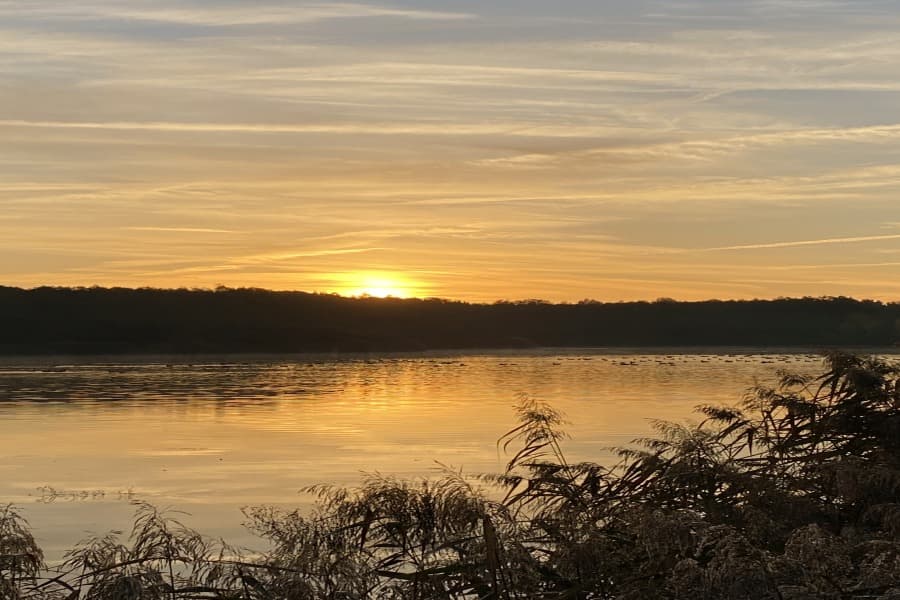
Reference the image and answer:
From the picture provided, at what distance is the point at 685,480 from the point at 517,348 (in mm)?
104771

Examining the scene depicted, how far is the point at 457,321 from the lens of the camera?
11962 centimetres

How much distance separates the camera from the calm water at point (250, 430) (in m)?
18.1

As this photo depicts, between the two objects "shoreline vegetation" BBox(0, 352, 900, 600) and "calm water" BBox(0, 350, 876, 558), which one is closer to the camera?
"shoreline vegetation" BBox(0, 352, 900, 600)

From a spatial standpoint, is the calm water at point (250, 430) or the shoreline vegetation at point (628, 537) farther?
the calm water at point (250, 430)

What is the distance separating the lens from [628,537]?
30.7 ft

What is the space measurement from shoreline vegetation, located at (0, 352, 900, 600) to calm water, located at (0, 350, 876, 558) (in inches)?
113

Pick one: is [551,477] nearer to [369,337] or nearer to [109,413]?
[109,413]

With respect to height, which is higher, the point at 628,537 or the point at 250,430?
the point at 628,537

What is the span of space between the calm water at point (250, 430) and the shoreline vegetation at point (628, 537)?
2.86 metres

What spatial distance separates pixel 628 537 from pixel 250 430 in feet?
65.6

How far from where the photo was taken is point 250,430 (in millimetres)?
28406

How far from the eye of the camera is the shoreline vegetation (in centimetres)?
823

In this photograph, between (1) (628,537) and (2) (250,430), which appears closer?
(1) (628,537)

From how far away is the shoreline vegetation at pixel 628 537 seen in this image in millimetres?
8234
